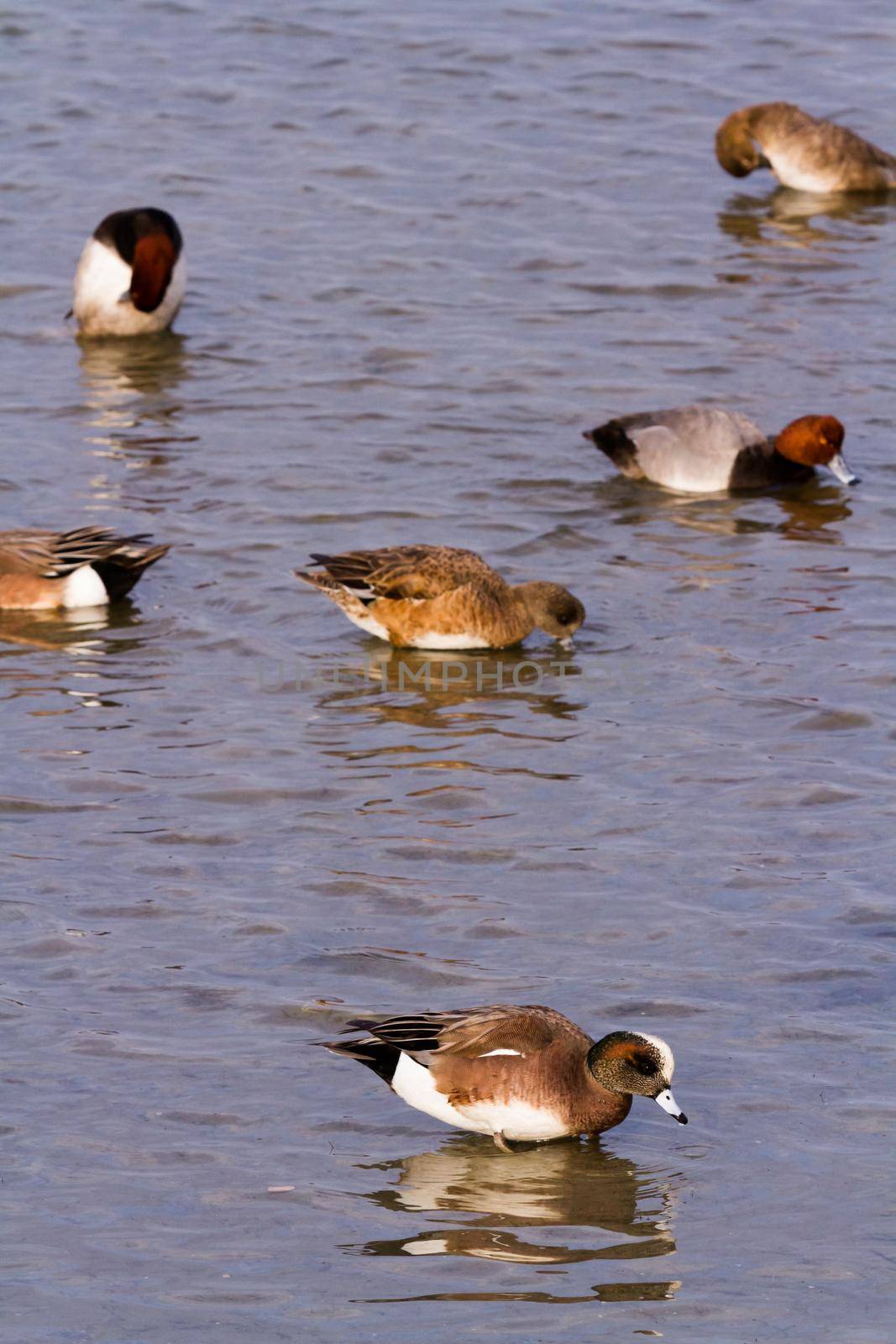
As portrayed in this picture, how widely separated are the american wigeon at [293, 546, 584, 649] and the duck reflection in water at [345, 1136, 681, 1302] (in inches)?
175

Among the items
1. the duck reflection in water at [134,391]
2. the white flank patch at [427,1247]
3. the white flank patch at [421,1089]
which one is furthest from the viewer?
the duck reflection in water at [134,391]

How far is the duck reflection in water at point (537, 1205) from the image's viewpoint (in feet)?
21.3

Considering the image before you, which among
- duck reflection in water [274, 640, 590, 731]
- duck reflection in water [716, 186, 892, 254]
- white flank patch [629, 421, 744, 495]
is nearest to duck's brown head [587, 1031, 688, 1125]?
duck reflection in water [274, 640, 590, 731]

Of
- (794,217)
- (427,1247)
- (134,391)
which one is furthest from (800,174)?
(427,1247)

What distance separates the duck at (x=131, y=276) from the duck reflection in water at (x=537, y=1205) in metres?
10.4

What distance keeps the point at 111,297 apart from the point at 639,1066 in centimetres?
1095

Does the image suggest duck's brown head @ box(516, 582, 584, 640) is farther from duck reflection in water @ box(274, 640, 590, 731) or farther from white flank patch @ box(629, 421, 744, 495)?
white flank patch @ box(629, 421, 744, 495)

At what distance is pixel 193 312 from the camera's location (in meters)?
17.4

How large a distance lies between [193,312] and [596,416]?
3872mm

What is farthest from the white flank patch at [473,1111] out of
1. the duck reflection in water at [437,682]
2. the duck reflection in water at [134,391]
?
the duck reflection in water at [134,391]

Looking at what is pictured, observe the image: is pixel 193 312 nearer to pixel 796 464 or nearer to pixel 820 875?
pixel 796 464

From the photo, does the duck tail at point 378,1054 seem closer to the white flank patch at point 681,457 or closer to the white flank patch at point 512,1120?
the white flank patch at point 512,1120

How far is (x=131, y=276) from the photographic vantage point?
54.5 ft

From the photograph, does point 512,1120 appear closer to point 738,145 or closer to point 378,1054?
point 378,1054
